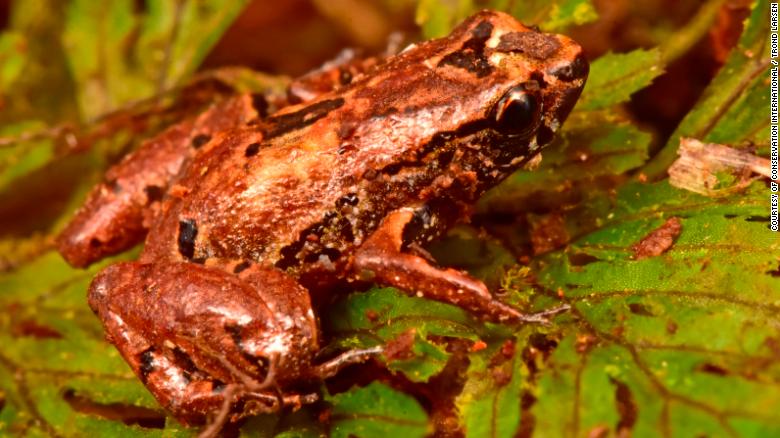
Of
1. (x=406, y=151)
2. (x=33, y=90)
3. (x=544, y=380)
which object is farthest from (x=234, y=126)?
(x=33, y=90)

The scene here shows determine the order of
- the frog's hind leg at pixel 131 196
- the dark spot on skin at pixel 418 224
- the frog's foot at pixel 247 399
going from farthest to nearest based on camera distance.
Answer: the frog's hind leg at pixel 131 196 < the dark spot on skin at pixel 418 224 < the frog's foot at pixel 247 399

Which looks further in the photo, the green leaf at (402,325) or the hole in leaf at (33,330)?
the hole in leaf at (33,330)

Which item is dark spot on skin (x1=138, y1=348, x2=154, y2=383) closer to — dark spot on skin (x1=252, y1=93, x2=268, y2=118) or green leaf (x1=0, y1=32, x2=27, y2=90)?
dark spot on skin (x1=252, y1=93, x2=268, y2=118)

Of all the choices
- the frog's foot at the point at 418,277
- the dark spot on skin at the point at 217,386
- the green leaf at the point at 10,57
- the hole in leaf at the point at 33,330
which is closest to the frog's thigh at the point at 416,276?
the frog's foot at the point at 418,277

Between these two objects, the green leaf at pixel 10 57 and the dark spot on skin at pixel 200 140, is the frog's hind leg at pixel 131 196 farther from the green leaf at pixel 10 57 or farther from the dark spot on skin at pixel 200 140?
the green leaf at pixel 10 57

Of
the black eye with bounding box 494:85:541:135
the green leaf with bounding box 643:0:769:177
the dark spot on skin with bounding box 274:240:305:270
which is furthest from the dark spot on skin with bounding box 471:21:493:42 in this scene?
the dark spot on skin with bounding box 274:240:305:270

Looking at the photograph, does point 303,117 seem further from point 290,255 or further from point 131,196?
point 131,196
